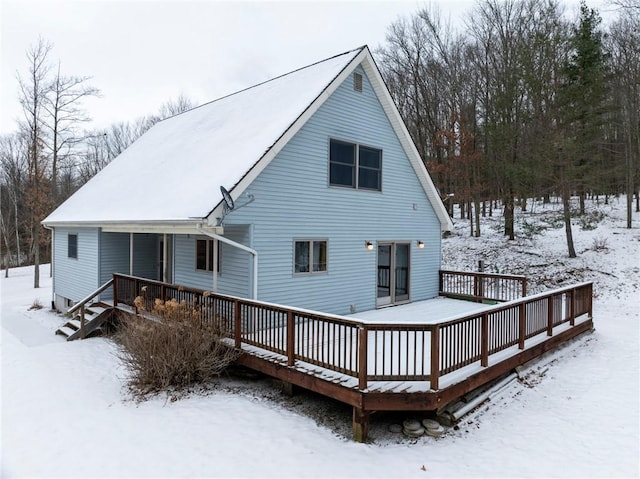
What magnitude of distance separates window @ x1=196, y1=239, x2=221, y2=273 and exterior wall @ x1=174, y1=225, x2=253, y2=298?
121mm

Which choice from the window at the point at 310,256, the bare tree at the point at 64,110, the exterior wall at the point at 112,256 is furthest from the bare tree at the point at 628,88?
the bare tree at the point at 64,110

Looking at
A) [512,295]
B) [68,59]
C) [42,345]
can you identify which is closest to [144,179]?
[42,345]

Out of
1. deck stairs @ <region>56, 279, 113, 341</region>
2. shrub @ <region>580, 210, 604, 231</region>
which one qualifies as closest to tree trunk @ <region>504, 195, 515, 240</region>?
shrub @ <region>580, 210, 604, 231</region>

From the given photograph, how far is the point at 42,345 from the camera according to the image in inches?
387

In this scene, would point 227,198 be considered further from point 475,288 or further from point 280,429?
point 475,288

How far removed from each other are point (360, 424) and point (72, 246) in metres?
12.4

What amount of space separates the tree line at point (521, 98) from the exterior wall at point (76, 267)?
40.2ft

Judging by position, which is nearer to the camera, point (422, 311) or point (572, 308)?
point (572, 308)

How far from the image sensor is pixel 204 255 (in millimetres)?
9672

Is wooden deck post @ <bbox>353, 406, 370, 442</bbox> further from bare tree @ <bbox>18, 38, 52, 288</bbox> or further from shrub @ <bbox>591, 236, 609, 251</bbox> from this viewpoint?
bare tree @ <bbox>18, 38, 52, 288</bbox>

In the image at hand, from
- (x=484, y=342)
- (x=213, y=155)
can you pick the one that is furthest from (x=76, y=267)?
(x=484, y=342)

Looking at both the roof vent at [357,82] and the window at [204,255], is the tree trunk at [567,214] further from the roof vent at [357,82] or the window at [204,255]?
the window at [204,255]

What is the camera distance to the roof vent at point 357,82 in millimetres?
10398

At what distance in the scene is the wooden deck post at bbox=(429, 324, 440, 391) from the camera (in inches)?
213
